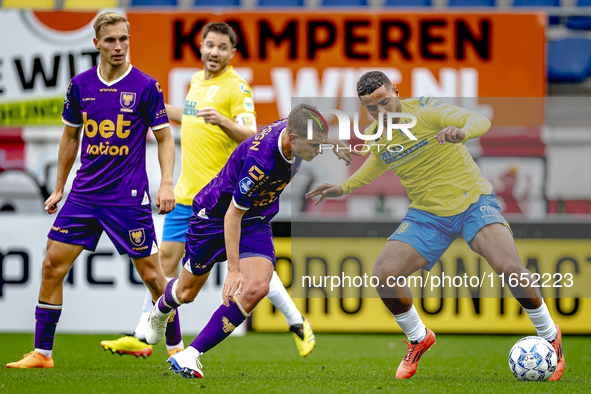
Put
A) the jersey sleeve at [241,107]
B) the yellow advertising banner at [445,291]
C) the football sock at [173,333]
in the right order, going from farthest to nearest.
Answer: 1. the yellow advertising banner at [445,291]
2. the jersey sleeve at [241,107]
3. the football sock at [173,333]

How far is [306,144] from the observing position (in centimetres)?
350

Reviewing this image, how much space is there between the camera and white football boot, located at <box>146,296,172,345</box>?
13.7 ft

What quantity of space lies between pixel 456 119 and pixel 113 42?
2050 millimetres

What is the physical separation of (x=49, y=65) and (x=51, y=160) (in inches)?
44.6

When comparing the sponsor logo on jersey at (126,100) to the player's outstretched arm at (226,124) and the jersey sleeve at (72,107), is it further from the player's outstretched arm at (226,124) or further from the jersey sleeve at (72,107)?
the player's outstretched arm at (226,124)

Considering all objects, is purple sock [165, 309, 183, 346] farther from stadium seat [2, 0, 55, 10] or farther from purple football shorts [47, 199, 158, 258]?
stadium seat [2, 0, 55, 10]

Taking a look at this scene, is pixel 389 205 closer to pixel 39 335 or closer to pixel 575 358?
pixel 575 358

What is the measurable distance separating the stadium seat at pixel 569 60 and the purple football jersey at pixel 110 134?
6.20m

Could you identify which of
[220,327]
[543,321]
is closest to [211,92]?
[220,327]

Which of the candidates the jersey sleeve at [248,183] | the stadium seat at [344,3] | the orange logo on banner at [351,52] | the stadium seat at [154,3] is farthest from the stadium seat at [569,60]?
the jersey sleeve at [248,183]

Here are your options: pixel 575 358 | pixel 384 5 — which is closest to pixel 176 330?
pixel 575 358

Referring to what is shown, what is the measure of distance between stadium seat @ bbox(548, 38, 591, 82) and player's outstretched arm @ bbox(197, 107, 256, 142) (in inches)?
219

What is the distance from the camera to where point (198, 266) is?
12.8 feet

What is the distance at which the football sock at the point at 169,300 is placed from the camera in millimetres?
3997
